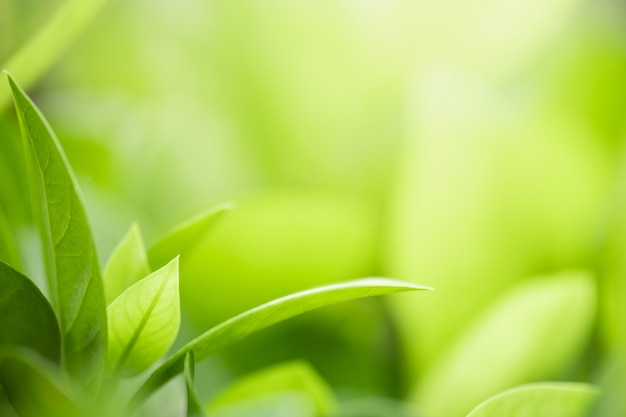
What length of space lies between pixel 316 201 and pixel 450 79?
7cm

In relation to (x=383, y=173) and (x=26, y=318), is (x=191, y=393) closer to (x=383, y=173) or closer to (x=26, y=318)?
(x=26, y=318)

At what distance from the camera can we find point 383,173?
12.4 inches

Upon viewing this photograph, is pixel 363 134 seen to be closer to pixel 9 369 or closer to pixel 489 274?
pixel 489 274

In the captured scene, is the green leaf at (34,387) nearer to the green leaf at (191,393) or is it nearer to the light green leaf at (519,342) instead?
the green leaf at (191,393)

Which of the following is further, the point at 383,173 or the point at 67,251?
the point at 383,173

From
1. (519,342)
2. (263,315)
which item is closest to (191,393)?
(263,315)

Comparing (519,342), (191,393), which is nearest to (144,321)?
(191,393)

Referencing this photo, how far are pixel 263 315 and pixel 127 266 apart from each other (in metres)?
0.04

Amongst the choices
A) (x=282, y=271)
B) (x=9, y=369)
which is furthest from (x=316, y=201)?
(x=9, y=369)

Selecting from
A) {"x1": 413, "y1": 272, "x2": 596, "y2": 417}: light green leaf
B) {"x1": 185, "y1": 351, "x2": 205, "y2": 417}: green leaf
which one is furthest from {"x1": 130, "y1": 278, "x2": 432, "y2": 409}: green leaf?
{"x1": 413, "y1": 272, "x2": 596, "y2": 417}: light green leaf

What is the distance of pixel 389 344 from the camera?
298 millimetres

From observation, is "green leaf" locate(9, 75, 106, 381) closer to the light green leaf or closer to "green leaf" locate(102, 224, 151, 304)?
"green leaf" locate(102, 224, 151, 304)

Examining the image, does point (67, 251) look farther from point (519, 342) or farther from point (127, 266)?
point (519, 342)

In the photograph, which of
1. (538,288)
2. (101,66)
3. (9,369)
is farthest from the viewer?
(101,66)
